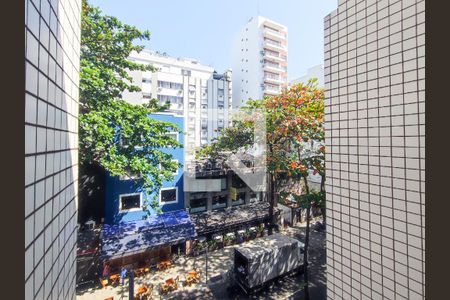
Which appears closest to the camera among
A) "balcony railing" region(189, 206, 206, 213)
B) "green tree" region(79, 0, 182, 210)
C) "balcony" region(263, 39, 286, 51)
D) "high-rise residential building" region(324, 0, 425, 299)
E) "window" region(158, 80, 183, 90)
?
"high-rise residential building" region(324, 0, 425, 299)

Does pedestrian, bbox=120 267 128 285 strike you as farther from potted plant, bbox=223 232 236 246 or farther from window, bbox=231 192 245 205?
window, bbox=231 192 245 205

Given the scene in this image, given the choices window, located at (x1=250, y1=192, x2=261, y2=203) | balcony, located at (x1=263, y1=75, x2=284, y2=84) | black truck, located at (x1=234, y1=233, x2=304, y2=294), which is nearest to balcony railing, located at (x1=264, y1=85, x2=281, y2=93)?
balcony, located at (x1=263, y1=75, x2=284, y2=84)

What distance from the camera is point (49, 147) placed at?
2934 millimetres

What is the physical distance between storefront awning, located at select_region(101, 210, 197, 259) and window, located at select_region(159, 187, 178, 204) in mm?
1012

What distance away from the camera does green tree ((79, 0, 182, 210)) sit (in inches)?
412

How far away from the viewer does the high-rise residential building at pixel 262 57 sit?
4359 cm

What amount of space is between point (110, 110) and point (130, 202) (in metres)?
7.05

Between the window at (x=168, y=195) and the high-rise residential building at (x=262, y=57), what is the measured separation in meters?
32.0

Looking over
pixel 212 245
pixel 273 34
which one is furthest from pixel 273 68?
pixel 212 245

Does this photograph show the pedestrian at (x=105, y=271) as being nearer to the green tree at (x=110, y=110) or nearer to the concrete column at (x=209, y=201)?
the green tree at (x=110, y=110)
